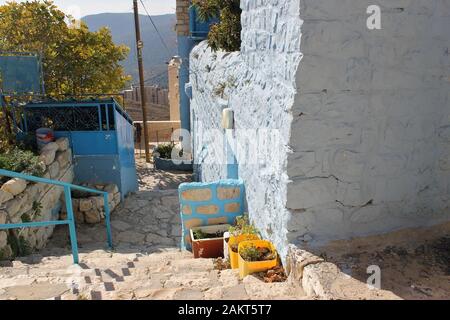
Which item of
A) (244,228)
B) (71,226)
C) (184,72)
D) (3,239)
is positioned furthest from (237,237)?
(184,72)

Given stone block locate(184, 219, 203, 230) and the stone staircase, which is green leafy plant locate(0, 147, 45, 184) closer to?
the stone staircase

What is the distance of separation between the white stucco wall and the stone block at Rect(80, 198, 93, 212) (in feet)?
17.2

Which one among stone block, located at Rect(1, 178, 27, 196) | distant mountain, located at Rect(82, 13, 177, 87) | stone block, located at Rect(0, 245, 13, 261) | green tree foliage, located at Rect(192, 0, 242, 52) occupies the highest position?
distant mountain, located at Rect(82, 13, 177, 87)

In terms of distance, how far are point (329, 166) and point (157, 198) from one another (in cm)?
608

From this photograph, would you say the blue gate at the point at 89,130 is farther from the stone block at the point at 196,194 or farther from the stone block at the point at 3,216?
the stone block at the point at 196,194

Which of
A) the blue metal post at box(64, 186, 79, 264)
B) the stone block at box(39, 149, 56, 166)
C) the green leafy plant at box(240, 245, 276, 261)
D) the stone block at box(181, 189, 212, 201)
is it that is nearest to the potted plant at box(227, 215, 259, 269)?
the green leafy plant at box(240, 245, 276, 261)

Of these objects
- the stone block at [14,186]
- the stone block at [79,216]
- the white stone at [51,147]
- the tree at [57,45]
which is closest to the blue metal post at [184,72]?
the tree at [57,45]

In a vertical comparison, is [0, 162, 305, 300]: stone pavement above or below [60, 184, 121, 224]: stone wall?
above

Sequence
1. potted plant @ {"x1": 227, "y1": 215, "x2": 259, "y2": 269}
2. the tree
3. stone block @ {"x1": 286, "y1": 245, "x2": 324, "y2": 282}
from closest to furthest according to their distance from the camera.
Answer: stone block @ {"x1": 286, "y1": 245, "x2": 324, "y2": 282} → potted plant @ {"x1": 227, "y1": 215, "x2": 259, "y2": 269} → the tree

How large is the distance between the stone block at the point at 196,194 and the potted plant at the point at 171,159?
25.7 ft

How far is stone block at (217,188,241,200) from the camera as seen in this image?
13.1 feet

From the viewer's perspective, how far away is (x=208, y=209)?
4012 millimetres

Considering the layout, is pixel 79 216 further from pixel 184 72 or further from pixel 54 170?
pixel 184 72

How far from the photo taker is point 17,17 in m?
9.20
